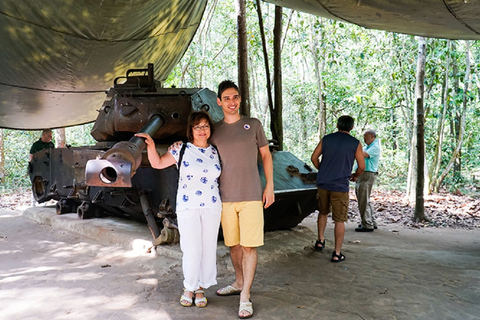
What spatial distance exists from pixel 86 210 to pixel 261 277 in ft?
12.7

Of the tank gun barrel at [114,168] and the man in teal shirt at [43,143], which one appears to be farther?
the man in teal shirt at [43,143]

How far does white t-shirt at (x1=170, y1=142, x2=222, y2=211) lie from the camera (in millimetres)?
3553

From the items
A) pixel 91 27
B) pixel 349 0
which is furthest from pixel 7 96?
pixel 349 0

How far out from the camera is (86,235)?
6664mm

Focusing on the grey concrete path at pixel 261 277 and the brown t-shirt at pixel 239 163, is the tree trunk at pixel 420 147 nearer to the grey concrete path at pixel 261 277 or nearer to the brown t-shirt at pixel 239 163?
the grey concrete path at pixel 261 277

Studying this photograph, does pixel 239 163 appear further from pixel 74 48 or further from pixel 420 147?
pixel 420 147

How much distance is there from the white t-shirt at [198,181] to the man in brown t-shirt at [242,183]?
0.07 meters

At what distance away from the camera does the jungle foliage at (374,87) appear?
11.8 m

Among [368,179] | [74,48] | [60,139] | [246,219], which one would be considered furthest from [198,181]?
[60,139]

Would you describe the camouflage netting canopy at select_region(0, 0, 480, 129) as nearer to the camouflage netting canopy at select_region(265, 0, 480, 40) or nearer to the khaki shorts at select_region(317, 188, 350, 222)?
the camouflage netting canopy at select_region(265, 0, 480, 40)

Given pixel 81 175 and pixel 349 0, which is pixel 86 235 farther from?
pixel 349 0

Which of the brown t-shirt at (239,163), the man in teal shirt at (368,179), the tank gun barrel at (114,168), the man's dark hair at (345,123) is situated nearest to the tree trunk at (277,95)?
the man in teal shirt at (368,179)

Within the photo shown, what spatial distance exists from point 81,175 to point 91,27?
222 centimetres

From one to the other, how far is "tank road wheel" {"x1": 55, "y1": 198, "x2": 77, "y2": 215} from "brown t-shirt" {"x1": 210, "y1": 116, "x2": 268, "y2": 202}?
5.17 m
